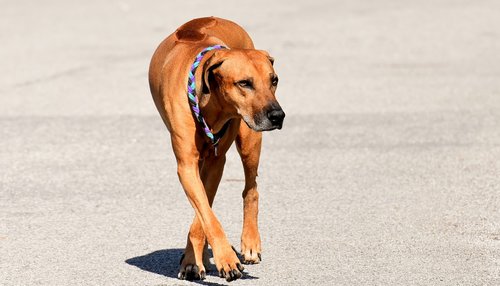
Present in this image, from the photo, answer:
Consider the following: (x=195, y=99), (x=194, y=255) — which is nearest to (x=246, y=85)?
(x=195, y=99)

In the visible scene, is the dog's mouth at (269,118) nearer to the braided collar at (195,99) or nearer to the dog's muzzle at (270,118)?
the dog's muzzle at (270,118)

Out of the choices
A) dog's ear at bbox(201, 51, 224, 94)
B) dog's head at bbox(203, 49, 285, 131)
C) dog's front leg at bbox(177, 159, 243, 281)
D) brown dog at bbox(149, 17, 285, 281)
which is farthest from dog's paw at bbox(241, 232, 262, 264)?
dog's ear at bbox(201, 51, 224, 94)

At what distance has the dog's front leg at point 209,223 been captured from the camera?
6.30 meters

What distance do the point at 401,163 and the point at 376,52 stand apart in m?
6.66

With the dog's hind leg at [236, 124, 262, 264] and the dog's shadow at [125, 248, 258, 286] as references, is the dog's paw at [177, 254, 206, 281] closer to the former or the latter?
the dog's shadow at [125, 248, 258, 286]

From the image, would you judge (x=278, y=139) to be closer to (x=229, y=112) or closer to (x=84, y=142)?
(x=84, y=142)

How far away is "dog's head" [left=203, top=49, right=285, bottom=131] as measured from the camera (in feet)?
20.4

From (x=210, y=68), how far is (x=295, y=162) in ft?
12.2

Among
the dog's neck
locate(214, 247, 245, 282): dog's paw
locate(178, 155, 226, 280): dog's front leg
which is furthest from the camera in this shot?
locate(178, 155, 226, 280): dog's front leg

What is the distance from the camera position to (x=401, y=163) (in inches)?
391

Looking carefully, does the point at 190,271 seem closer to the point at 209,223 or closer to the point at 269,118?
the point at 209,223

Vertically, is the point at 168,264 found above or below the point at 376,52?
above

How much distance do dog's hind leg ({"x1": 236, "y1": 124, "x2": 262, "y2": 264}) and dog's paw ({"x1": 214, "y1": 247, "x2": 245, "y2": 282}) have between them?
753 millimetres

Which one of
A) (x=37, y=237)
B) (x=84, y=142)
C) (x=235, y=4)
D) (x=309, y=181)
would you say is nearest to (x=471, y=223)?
(x=309, y=181)
